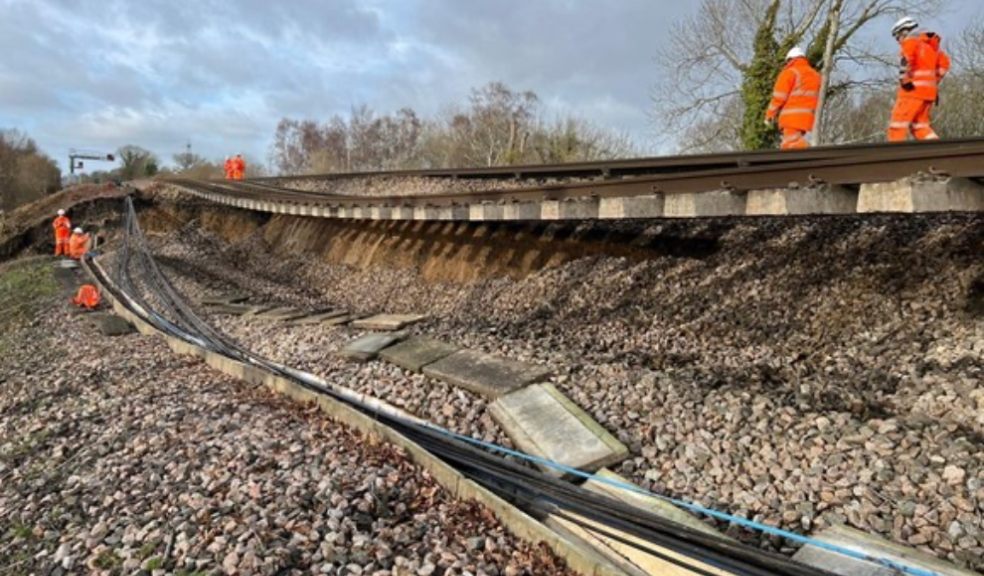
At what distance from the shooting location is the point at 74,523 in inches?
173

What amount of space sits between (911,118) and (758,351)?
4405 millimetres

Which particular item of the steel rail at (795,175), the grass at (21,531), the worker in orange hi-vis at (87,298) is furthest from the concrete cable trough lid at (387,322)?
the worker in orange hi-vis at (87,298)

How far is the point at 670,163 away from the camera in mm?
8891

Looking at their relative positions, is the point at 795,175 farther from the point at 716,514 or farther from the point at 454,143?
the point at 454,143

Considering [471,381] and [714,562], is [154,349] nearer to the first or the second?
[471,381]

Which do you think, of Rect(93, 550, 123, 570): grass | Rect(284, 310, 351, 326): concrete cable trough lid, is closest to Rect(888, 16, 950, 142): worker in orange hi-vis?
Rect(284, 310, 351, 326): concrete cable trough lid

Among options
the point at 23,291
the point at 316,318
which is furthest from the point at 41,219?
the point at 316,318

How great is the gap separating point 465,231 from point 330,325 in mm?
3261

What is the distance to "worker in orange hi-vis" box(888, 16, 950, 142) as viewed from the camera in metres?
7.70

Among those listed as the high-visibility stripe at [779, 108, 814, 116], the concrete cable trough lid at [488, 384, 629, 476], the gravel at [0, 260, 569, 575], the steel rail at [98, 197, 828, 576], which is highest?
the high-visibility stripe at [779, 108, 814, 116]

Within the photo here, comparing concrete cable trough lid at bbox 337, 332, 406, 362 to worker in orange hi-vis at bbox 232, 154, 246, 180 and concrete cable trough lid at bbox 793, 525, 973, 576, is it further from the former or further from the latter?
worker in orange hi-vis at bbox 232, 154, 246, 180

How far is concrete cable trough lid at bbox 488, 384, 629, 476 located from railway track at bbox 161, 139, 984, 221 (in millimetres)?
2225

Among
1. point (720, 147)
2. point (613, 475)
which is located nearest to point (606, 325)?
point (613, 475)

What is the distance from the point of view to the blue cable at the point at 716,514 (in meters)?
3.34
